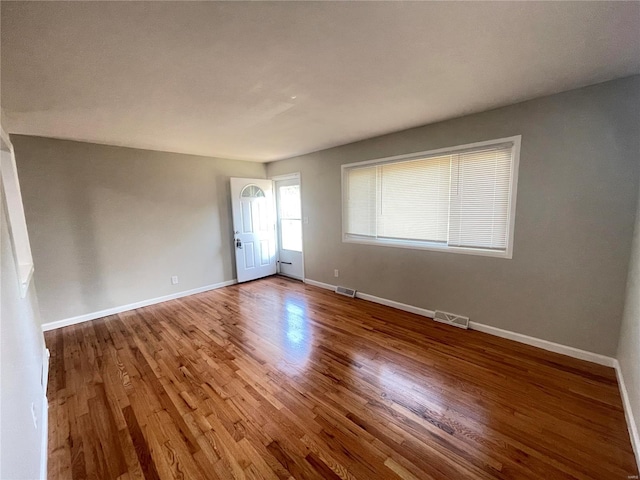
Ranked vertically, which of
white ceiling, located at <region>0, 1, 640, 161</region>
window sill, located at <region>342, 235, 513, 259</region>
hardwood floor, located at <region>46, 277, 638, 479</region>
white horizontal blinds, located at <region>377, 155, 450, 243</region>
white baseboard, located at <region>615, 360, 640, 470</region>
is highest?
white ceiling, located at <region>0, 1, 640, 161</region>

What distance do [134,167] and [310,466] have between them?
4126 millimetres

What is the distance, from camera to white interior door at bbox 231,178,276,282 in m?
4.74

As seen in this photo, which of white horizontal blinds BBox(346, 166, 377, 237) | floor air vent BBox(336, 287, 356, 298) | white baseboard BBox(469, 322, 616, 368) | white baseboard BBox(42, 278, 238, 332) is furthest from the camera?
floor air vent BBox(336, 287, 356, 298)

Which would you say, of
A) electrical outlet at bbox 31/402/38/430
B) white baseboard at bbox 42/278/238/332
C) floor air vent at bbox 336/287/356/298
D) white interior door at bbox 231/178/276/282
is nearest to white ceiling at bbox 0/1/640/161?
electrical outlet at bbox 31/402/38/430

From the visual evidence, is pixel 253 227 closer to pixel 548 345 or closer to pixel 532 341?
pixel 532 341

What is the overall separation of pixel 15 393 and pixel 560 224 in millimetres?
3757

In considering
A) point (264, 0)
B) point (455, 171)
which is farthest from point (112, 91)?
point (455, 171)

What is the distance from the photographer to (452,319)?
299cm

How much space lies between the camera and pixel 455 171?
2893mm

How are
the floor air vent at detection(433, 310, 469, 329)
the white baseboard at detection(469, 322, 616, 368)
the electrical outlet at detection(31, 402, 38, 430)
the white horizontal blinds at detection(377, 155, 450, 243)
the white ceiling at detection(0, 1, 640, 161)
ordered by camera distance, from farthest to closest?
the white horizontal blinds at detection(377, 155, 450, 243) → the floor air vent at detection(433, 310, 469, 329) → the white baseboard at detection(469, 322, 616, 368) → the electrical outlet at detection(31, 402, 38, 430) → the white ceiling at detection(0, 1, 640, 161)

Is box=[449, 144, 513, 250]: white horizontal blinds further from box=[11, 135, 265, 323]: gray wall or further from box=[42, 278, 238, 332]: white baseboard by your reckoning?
box=[42, 278, 238, 332]: white baseboard

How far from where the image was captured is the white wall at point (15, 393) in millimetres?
958

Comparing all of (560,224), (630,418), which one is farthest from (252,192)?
(630,418)

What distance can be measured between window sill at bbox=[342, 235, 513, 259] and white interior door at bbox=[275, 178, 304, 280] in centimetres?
127
